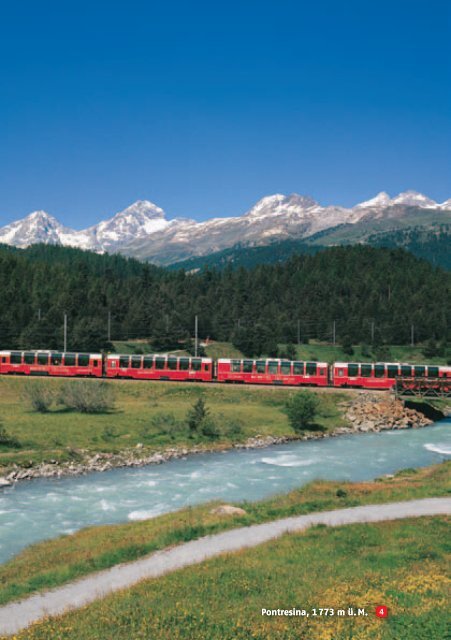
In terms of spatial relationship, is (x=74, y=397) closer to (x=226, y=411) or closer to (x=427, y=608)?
(x=226, y=411)

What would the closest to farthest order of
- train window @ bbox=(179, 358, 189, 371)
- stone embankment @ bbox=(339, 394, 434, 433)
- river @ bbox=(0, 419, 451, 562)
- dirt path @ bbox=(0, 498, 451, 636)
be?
dirt path @ bbox=(0, 498, 451, 636) → river @ bbox=(0, 419, 451, 562) → stone embankment @ bbox=(339, 394, 434, 433) → train window @ bbox=(179, 358, 189, 371)

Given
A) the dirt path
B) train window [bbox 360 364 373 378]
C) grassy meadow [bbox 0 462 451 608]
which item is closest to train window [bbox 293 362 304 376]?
train window [bbox 360 364 373 378]

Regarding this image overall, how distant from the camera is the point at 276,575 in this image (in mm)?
19281

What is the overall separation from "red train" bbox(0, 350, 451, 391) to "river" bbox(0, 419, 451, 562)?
20.7 metres

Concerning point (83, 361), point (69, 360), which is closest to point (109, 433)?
point (83, 361)

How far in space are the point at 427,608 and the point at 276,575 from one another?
5355 millimetres

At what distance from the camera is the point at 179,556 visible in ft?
74.7

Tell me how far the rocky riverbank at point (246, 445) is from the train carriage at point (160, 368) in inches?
890

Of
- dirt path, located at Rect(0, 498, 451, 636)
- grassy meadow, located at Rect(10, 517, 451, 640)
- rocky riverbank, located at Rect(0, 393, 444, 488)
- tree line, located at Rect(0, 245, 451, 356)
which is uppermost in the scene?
tree line, located at Rect(0, 245, 451, 356)

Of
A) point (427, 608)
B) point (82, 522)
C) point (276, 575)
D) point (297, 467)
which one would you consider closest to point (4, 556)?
point (82, 522)

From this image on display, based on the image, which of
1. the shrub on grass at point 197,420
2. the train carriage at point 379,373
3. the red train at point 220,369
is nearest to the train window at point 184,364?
the red train at point 220,369

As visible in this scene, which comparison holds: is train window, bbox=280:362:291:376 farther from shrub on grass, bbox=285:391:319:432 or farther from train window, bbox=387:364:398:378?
shrub on grass, bbox=285:391:319:432

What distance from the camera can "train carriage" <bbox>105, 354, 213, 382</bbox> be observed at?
286ft

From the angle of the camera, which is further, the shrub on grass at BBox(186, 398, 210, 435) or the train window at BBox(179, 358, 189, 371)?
the train window at BBox(179, 358, 189, 371)
